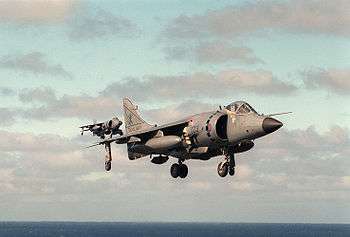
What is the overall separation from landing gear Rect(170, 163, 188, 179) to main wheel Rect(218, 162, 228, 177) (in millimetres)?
5863

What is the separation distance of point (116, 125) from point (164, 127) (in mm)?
6150

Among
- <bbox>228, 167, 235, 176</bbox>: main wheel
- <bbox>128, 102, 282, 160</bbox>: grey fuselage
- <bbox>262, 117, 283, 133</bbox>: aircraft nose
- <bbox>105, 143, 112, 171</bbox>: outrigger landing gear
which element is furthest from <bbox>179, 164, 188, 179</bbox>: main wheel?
<bbox>262, 117, 283, 133</bbox>: aircraft nose

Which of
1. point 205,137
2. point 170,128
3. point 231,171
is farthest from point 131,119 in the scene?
point 231,171

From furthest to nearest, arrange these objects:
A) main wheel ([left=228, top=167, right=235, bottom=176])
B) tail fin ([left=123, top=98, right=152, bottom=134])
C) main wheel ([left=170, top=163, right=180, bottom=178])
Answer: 1. tail fin ([left=123, top=98, right=152, bottom=134])
2. main wheel ([left=170, top=163, right=180, bottom=178])
3. main wheel ([left=228, top=167, right=235, bottom=176])

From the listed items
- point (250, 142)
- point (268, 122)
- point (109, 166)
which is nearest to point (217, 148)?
point (250, 142)

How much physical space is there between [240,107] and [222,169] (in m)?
4.11

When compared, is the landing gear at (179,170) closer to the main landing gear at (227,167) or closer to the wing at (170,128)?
the wing at (170,128)

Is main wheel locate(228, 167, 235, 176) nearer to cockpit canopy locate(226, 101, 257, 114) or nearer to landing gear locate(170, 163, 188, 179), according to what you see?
cockpit canopy locate(226, 101, 257, 114)

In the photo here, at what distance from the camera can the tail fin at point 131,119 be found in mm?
53197

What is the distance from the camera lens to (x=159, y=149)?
4331 centimetres

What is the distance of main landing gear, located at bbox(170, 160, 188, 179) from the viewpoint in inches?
1810

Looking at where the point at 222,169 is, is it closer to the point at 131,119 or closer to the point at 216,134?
the point at 216,134

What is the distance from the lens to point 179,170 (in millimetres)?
45969

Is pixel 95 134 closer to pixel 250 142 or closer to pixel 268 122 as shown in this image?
pixel 250 142
